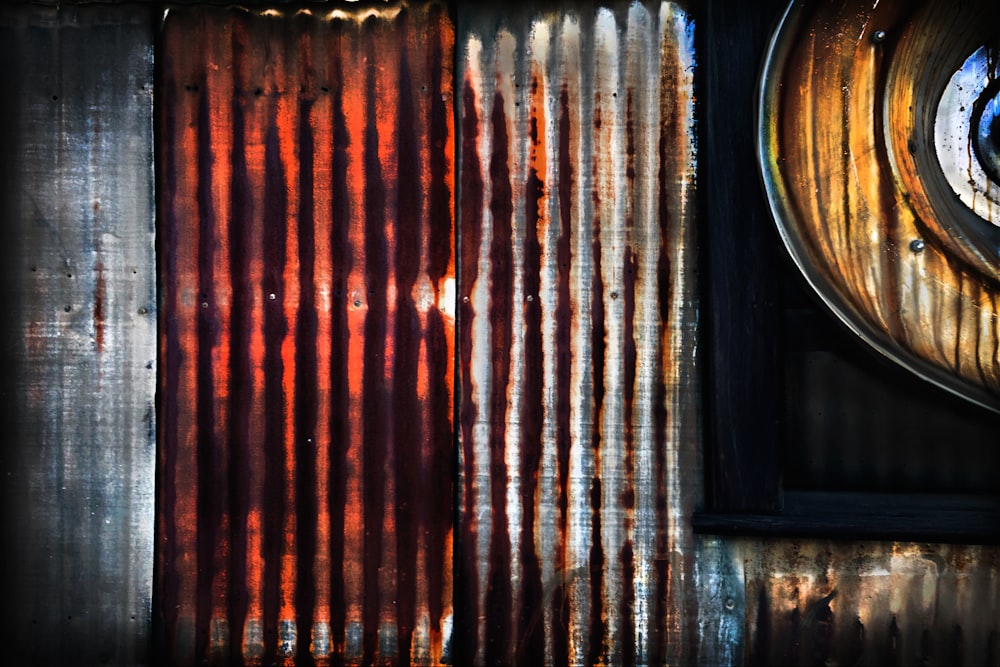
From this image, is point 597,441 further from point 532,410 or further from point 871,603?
point 871,603

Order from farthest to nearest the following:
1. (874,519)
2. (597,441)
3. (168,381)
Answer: (168,381), (597,441), (874,519)

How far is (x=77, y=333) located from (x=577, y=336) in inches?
78.0

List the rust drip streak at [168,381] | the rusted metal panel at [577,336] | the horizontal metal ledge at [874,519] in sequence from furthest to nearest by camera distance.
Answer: the rust drip streak at [168,381] → the rusted metal panel at [577,336] → the horizontal metal ledge at [874,519]

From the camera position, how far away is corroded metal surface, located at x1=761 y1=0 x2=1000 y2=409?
242cm

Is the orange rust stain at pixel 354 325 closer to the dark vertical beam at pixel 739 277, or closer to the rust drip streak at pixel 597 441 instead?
the rust drip streak at pixel 597 441

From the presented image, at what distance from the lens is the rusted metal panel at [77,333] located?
8.76 feet

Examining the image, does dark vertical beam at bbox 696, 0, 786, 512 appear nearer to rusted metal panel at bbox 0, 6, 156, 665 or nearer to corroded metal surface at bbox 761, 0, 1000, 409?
corroded metal surface at bbox 761, 0, 1000, 409

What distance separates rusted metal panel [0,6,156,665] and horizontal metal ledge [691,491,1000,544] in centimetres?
225

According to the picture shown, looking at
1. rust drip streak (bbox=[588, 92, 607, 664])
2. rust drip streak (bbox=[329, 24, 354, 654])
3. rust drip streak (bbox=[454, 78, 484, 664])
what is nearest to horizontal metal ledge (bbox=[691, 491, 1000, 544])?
rust drip streak (bbox=[588, 92, 607, 664])

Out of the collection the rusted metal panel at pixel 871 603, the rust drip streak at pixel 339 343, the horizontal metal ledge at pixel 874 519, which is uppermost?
the rust drip streak at pixel 339 343

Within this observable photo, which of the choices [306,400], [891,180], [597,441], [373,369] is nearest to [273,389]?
[306,400]

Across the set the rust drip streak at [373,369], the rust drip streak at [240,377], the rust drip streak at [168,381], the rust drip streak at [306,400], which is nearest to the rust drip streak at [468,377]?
the rust drip streak at [373,369]

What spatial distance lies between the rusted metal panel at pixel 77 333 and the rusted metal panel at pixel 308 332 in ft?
0.39

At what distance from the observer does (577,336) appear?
8.41 feet
